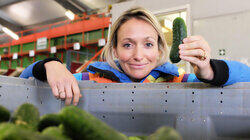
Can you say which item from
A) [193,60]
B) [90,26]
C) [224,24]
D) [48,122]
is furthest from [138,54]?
[90,26]

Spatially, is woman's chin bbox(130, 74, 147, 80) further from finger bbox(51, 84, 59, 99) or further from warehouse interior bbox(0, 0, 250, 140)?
finger bbox(51, 84, 59, 99)

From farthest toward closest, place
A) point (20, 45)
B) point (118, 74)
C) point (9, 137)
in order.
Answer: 1. point (20, 45)
2. point (118, 74)
3. point (9, 137)

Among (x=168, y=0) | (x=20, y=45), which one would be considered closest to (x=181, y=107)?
(x=168, y=0)

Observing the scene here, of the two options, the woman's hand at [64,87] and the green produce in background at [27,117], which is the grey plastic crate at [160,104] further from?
the green produce in background at [27,117]

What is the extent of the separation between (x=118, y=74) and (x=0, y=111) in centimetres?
75

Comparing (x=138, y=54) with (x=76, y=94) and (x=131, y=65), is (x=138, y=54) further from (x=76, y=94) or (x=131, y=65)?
(x=76, y=94)

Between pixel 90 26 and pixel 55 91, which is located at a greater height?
pixel 90 26

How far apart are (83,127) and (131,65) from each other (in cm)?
81

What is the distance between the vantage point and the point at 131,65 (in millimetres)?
1134

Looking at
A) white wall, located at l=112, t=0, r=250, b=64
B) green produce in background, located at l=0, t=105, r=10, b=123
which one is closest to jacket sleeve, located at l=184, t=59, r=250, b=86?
green produce in background, located at l=0, t=105, r=10, b=123

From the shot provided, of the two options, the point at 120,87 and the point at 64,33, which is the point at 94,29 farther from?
the point at 120,87

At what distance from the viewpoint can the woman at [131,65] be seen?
770mm

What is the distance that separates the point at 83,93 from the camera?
78 centimetres

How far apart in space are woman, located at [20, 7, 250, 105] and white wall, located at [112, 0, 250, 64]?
6.37 feet
